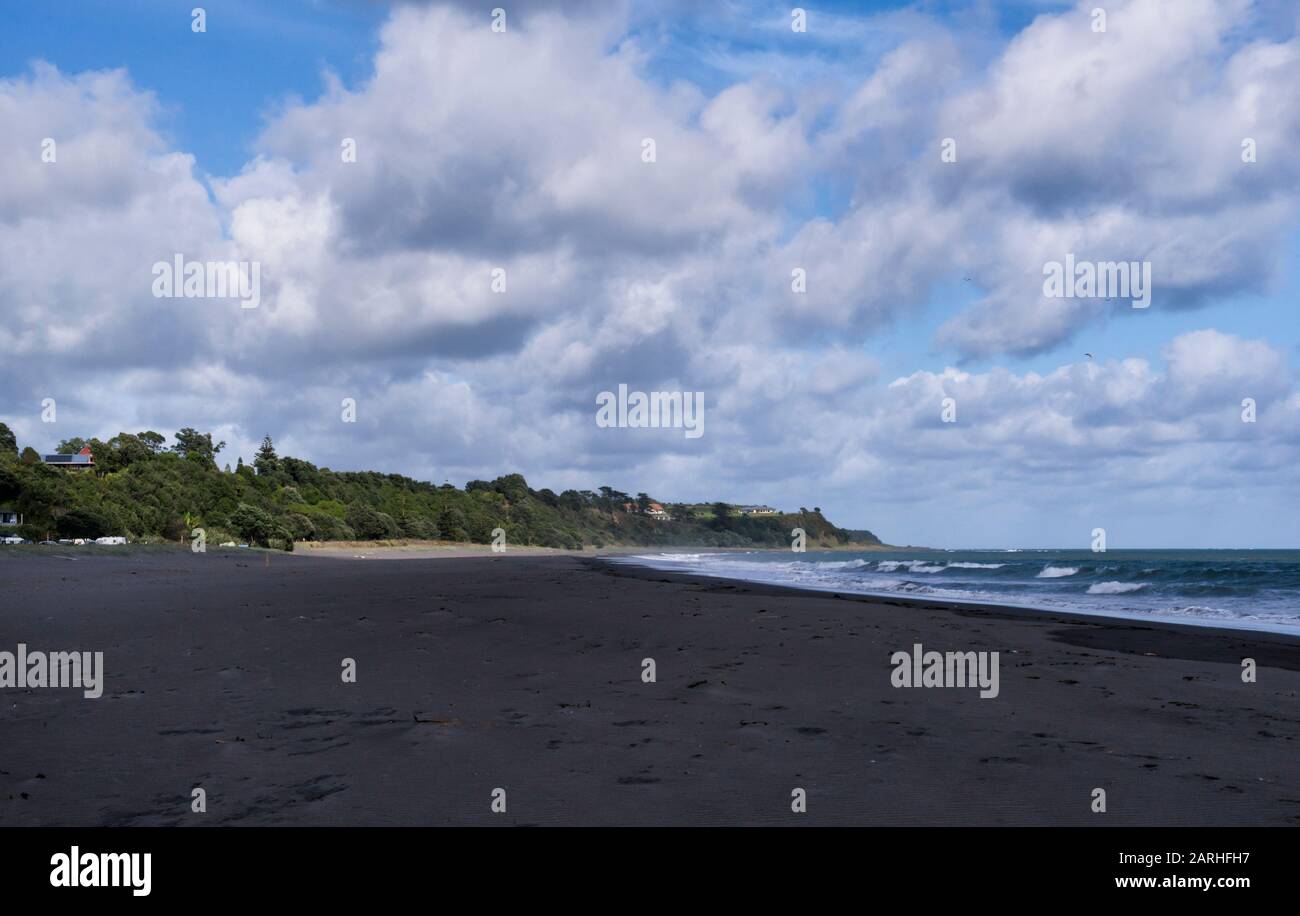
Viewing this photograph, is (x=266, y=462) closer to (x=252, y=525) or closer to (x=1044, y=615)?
(x=252, y=525)

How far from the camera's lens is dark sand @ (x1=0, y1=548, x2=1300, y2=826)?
5172 mm

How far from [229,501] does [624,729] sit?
225 feet

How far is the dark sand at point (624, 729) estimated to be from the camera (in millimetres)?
5172

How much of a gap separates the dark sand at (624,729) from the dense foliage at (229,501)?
4312cm

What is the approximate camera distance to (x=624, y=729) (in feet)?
23.4

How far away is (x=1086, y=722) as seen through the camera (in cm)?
764

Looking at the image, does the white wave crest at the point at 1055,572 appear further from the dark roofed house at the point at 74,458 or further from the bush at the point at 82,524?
the dark roofed house at the point at 74,458

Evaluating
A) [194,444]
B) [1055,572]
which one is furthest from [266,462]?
[1055,572]

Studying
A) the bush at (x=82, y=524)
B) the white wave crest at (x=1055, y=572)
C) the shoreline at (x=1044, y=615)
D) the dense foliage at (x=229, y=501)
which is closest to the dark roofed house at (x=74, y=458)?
the dense foliage at (x=229, y=501)

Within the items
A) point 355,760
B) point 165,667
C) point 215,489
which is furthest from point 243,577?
point 215,489

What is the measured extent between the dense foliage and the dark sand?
43.1 metres

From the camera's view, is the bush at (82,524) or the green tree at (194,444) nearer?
the bush at (82,524)
